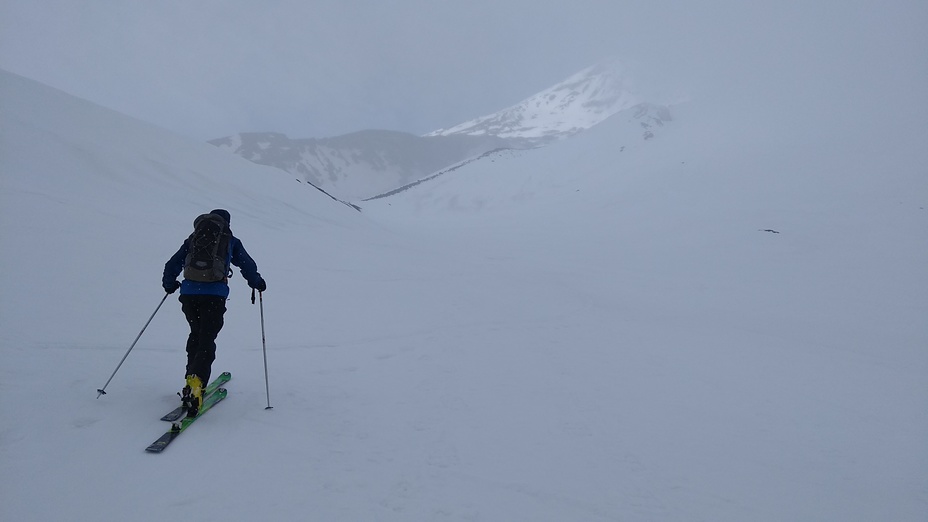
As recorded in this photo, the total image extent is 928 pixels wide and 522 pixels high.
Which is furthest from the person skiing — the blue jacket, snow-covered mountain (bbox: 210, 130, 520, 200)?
snow-covered mountain (bbox: 210, 130, 520, 200)

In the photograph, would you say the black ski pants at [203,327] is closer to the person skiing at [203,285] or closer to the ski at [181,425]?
the person skiing at [203,285]

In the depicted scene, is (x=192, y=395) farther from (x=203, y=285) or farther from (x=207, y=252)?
(x=207, y=252)

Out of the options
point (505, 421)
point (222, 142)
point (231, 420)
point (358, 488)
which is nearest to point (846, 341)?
point (505, 421)

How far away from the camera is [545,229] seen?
116 ft

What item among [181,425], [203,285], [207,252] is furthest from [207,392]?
[207,252]

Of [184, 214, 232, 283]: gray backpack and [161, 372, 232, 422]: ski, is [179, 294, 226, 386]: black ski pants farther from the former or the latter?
[161, 372, 232, 422]: ski

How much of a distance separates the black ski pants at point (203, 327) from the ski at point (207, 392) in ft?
1.19

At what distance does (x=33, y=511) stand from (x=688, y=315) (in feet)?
47.8

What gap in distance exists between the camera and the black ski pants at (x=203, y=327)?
501 centimetres

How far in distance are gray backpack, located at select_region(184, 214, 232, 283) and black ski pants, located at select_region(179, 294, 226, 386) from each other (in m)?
0.26

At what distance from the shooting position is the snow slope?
427 centimetres

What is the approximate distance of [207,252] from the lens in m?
5.13

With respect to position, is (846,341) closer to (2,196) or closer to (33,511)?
(33,511)

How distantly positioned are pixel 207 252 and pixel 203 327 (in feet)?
2.84
